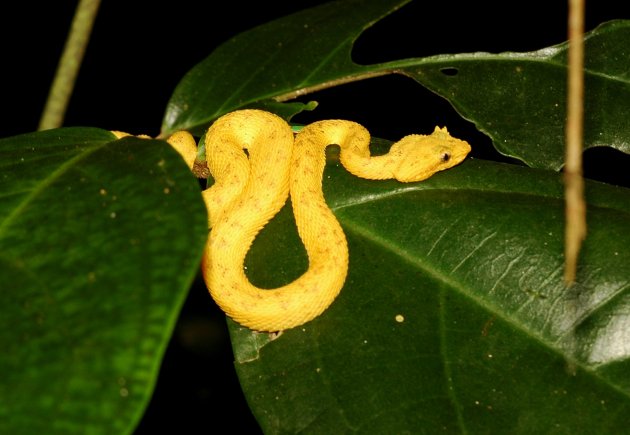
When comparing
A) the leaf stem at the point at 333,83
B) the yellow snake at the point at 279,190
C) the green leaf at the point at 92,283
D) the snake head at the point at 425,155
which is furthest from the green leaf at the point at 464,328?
the green leaf at the point at 92,283

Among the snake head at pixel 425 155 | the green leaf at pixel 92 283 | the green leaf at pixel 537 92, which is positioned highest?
the green leaf at pixel 92 283

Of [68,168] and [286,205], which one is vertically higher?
[68,168]

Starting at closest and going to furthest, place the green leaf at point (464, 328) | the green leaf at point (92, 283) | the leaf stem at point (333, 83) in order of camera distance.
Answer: the green leaf at point (92, 283), the green leaf at point (464, 328), the leaf stem at point (333, 83)

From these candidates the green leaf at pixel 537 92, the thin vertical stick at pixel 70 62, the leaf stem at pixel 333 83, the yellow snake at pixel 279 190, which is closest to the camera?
the yellow snake at pixel 279 190

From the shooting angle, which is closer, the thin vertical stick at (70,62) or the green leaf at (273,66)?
the green leaf at (273,66)

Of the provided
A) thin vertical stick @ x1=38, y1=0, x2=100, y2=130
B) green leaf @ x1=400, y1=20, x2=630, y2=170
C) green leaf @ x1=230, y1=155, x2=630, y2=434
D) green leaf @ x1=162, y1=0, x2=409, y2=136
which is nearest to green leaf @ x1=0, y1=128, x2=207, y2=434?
green leaf @ x1=230, y1=155, x2=630, y2=434

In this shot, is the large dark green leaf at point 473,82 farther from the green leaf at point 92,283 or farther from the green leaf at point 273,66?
the green leaf at point 92,283

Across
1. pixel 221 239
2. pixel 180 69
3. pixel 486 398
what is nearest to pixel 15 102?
pixel 180 69

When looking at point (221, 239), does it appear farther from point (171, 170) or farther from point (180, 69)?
point (180, 69)
